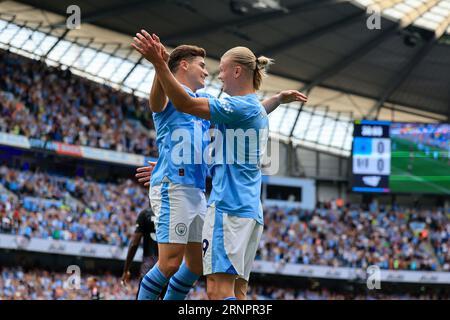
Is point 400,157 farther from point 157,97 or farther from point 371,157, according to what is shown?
point 157,97

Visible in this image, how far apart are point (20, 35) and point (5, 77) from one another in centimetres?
339

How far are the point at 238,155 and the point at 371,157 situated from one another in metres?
36.7

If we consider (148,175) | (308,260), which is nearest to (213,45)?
(308,260)

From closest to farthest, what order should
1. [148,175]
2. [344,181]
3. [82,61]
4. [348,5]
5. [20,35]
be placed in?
[148,175], [348,5], [20,35], [82,61], [344,181]

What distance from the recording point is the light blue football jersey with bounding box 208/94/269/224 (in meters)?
6.27

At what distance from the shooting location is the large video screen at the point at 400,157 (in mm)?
42406

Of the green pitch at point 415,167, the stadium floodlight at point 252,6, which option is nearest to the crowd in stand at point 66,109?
the stadium floodlight at point 252,6

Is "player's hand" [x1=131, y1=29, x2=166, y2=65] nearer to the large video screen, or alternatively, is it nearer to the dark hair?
the dark hair

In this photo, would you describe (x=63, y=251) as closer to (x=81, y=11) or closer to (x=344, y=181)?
(x=81, y=11)

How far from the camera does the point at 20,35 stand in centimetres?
4191

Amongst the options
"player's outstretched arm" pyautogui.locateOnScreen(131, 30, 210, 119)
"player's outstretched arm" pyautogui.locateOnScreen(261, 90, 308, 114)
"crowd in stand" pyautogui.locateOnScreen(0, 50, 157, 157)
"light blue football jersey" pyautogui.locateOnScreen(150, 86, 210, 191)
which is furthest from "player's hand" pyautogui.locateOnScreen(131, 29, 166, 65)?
"crowd in stand" pyautogui.locateOnScreen(0, 50, 157, 157)

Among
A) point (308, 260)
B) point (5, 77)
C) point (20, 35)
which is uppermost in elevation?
point (20, 35)

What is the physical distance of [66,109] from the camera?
41.7 m

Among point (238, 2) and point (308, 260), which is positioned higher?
point (238, 2)
